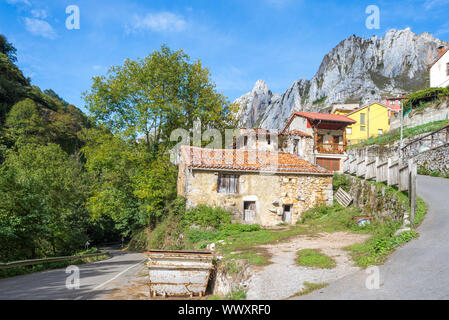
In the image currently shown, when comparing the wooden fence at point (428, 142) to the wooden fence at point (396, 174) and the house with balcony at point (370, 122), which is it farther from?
the house with balcony at point (370, 122)

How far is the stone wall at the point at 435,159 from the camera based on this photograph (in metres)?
16.9

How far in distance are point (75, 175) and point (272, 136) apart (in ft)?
83.7

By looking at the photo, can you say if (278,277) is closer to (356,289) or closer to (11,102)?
(356,289)

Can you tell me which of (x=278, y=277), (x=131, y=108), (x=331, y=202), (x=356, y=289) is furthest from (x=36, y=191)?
(x=331, y=202)

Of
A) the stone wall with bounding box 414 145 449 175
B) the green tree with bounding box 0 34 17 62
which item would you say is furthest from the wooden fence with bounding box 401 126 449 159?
the green tree with bounding box 0 34 17 62

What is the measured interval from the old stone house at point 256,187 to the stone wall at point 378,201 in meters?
2.33

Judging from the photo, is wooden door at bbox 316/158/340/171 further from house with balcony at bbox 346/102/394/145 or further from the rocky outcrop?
the rocky outcrop

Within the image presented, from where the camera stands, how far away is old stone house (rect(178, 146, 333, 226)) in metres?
17.9

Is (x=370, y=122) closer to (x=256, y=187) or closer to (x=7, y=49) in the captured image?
(x=256, y=187)

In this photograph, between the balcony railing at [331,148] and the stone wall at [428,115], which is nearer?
the stone wall at [428,115]

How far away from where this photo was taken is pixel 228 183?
60.2 feet

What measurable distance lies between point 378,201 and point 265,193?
6808 millimetres

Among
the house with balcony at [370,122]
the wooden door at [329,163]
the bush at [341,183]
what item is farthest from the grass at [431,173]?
the house with balcony at [370,122]

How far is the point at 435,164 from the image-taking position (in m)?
17.9
